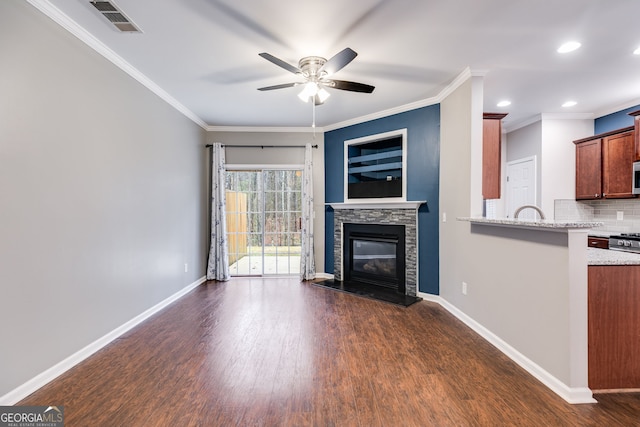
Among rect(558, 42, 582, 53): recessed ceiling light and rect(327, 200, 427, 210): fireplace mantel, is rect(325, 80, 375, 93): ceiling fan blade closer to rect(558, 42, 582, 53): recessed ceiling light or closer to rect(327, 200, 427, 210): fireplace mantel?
rect(558, 42, 582, 53): recessed ceiling light

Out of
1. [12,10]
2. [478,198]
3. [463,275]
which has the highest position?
[12,10]

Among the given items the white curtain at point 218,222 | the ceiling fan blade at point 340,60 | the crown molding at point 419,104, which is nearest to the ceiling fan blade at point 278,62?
the ceiling fan blade at point 340,60

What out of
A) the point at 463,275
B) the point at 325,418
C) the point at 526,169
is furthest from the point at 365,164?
the point at 325,418

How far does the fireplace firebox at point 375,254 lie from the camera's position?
4.38 metres

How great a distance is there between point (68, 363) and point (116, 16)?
2.76 meters

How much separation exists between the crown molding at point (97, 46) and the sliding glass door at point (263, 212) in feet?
5.76

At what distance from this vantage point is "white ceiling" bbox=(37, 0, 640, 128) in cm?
213

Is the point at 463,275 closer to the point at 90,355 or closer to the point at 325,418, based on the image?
the point at 325,418

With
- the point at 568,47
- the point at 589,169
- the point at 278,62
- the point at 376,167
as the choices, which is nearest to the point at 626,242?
the point at 589,169

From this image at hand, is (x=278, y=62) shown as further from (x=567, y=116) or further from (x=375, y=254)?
(x=567, y=116)

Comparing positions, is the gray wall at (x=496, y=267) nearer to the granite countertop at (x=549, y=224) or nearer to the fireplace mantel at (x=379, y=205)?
the granite countertop at (x=549, y=224)

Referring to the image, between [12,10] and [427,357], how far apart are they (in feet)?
13.0

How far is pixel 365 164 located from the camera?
15.9 feet

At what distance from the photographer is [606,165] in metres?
4.14
